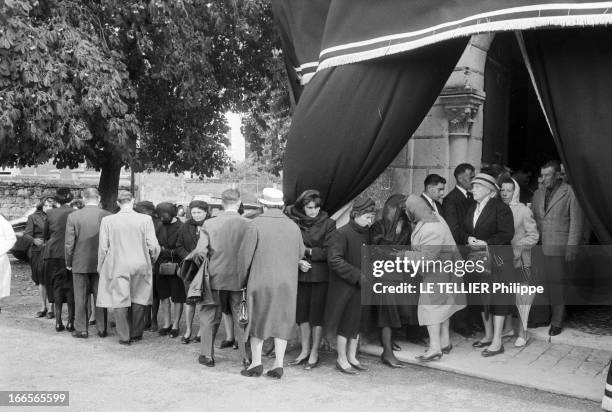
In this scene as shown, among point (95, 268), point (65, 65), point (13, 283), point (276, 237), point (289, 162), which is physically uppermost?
point (65, 65)

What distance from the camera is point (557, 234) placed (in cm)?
657

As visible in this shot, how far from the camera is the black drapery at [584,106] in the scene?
14.6 feet

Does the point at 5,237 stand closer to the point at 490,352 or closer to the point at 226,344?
the point at 226,344

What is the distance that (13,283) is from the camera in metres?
11.2

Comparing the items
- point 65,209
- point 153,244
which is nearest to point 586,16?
point 153,244

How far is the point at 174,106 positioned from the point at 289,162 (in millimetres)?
7698

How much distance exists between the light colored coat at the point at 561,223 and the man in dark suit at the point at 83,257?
4.91 meters

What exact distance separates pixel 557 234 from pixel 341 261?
2.54m

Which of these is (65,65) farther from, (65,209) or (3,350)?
(3,350)

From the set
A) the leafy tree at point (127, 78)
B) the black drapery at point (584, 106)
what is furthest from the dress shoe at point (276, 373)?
the leafy tree at point (127, 78)

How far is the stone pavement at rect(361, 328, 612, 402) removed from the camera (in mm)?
5215

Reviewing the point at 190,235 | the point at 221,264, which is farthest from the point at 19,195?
the point at 221,264

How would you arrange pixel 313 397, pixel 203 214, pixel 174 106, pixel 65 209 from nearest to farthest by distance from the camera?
pixel 313 397, pixel 203 214, pixel 65 209, pixel 174 106

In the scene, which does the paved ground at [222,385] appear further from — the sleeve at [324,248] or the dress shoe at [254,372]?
the sleeve at [324,248]
